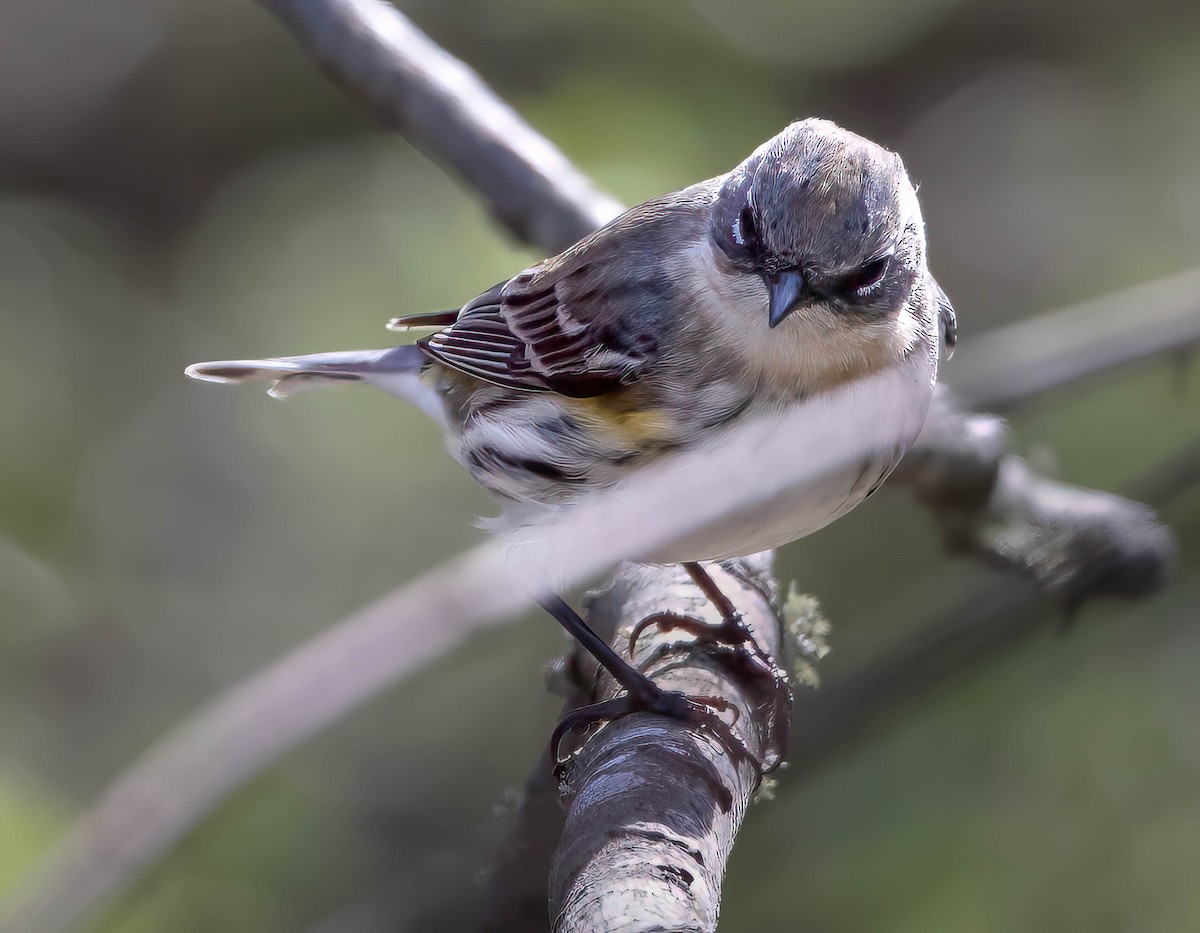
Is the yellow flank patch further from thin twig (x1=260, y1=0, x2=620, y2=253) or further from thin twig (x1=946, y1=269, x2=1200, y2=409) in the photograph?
thin twig (x1=260, y1=0, x2=620, y2=253)

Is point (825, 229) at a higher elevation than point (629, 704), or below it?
higher

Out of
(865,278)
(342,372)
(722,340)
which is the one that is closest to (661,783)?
(722,340)

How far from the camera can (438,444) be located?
15.1ft

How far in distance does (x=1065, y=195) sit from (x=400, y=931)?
444 centimetres

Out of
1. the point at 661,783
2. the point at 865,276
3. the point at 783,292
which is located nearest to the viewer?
the point at 661,783

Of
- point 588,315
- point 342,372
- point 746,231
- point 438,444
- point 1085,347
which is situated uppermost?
point 438,444

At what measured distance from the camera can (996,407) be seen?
2.73 metres

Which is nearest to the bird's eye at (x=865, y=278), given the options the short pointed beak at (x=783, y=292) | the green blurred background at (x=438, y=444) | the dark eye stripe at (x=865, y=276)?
the dark eye stripe at (x=865, y=276)

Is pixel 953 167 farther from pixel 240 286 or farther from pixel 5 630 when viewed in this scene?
pixel 5 630

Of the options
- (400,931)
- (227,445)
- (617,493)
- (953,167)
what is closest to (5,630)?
(227,445)

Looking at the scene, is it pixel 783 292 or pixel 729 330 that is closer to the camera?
pixel 783 292

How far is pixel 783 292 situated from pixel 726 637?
90 cm

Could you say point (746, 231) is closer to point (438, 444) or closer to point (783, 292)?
point (783, 292)

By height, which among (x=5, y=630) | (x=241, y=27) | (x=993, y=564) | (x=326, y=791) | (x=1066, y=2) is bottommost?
(x=993, y=564)
